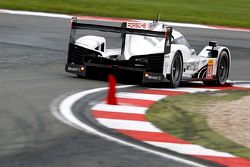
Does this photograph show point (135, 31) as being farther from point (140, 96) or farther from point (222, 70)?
point (222, 70)

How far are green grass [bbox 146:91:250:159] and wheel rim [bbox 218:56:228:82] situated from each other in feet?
7.07

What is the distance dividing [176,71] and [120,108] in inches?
136

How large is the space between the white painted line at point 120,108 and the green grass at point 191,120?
0.17 meters

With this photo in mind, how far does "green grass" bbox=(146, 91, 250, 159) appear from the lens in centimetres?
934

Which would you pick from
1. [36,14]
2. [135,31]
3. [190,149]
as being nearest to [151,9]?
[36,14]

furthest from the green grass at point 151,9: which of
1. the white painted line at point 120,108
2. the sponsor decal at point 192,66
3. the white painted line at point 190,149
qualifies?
the white painted line at point 190,149

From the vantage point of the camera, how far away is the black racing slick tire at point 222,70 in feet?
53.9

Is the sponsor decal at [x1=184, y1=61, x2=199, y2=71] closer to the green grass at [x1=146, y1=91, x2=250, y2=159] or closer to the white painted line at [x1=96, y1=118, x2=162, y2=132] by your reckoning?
the green grass at [x1=146, y1=91, x2=250, y2=159]

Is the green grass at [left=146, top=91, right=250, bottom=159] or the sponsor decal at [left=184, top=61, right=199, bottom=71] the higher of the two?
the sponsor decal at [left=184, top=61, right=199, bottom=71]

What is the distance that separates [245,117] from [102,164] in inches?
146

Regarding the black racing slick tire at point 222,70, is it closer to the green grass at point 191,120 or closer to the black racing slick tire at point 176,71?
the black racing slick tire at point 176,71

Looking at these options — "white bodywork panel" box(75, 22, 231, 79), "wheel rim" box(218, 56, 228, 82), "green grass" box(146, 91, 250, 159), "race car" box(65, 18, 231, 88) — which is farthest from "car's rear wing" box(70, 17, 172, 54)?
"wheel rim" box(218, 56, 228, 82)

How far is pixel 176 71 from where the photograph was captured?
15.0 m

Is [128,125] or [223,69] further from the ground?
[223,69]
